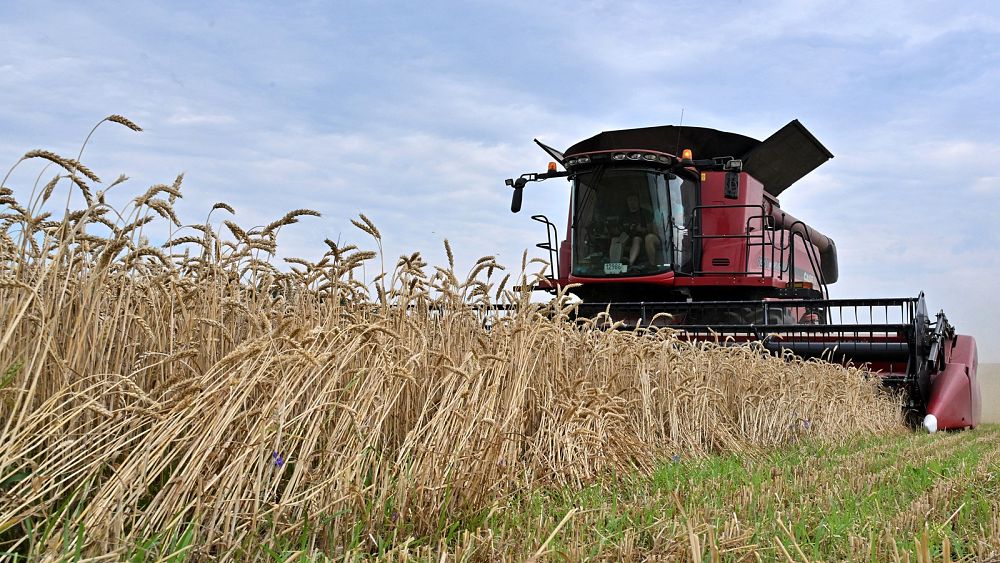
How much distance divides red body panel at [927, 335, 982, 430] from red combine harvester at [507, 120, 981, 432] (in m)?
0.01

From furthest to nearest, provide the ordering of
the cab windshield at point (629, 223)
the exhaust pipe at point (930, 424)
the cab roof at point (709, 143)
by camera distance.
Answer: the cab roof at point (709, 143)
the cab windshield at point (629, 223)
the exhaust pipe at point (930, 424)

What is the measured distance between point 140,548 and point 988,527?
254cm

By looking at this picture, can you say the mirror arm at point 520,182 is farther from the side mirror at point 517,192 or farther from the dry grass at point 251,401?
the dry grass at point 251,401

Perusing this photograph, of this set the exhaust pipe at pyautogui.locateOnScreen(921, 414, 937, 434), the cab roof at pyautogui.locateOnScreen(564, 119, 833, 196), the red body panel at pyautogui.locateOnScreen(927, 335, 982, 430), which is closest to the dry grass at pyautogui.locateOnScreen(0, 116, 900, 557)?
the exhaust pipe at pyautogui.locateOnScreen(921, 414, 937, 434)

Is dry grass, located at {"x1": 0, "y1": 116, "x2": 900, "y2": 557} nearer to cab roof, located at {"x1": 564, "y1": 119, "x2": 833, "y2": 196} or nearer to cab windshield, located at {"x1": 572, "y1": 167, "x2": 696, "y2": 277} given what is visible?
cab windshield, located at {"x1": 572, "y1": 167, "x2": 696, "y2": 277}

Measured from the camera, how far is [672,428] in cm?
477

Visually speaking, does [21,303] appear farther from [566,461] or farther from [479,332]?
[566,461]

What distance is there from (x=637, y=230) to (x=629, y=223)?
12 centimetres

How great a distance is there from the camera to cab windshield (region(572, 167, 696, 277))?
9.44 m

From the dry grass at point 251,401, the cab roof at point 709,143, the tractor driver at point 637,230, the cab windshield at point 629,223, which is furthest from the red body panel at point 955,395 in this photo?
the dry grass at point 251,401

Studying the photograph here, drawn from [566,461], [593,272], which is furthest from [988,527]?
[593,272]

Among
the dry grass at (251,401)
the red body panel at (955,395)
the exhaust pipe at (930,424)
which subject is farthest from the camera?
the red body panel at (955,395)

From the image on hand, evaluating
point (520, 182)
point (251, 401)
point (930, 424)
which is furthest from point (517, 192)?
point (251, 401)

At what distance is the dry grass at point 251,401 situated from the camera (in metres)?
2.17
